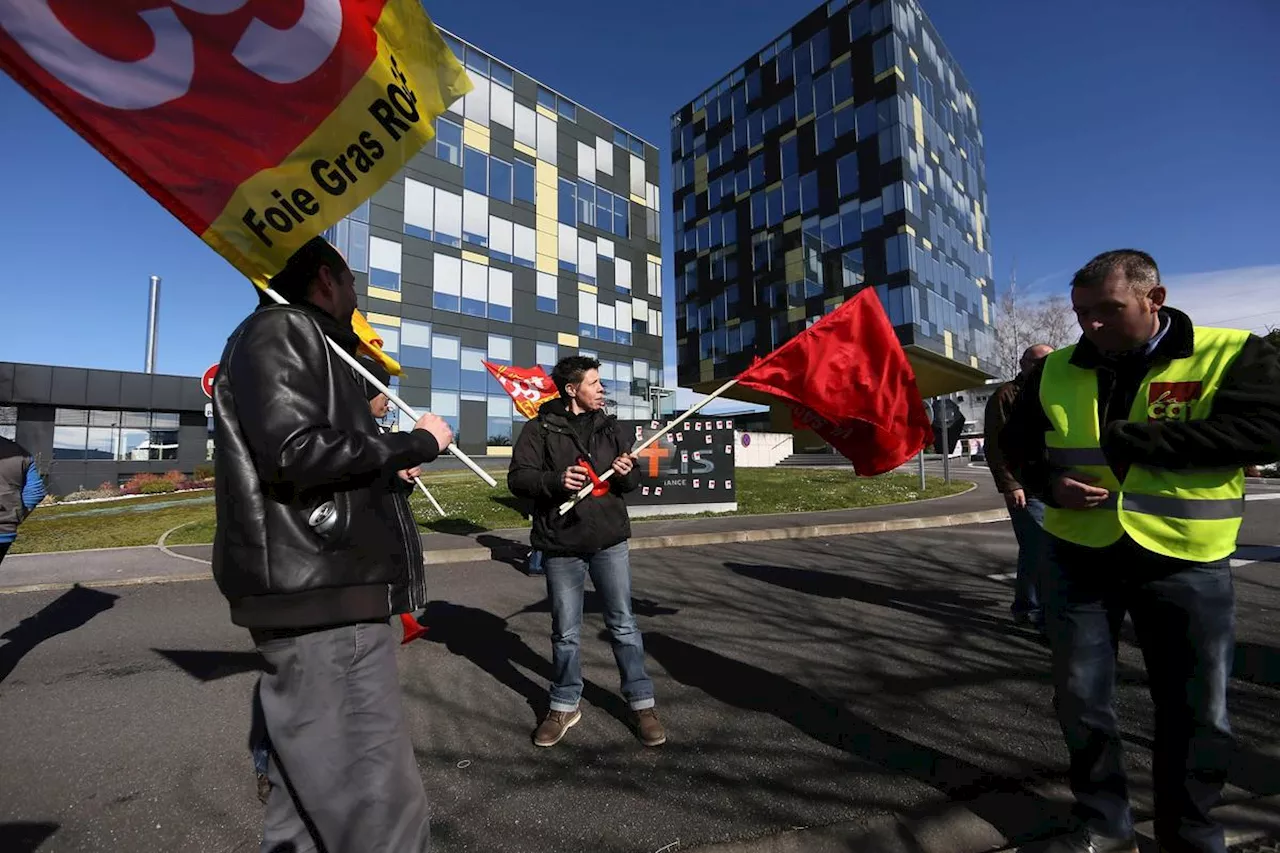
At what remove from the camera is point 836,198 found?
37.6 m

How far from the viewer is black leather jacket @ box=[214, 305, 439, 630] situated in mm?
1549

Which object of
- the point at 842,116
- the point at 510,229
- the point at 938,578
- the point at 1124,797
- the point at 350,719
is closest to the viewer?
the point at 350,719

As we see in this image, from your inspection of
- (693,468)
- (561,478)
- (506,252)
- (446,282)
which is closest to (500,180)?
(506,252)

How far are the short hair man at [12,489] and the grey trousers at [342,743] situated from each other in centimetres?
448

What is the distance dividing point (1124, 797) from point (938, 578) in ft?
16.8

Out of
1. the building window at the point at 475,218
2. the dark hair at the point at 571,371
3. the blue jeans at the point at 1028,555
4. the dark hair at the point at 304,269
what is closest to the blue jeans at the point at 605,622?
the dark hair at the point at 571,371

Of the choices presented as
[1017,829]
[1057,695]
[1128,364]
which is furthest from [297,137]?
[1017,829]

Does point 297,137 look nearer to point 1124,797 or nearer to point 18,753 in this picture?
point 18,753

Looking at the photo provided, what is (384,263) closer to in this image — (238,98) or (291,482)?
(238,98)

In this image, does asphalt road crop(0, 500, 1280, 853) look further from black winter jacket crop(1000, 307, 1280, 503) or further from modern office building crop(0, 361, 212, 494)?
modern office building crop(0, 361, 212, 494)

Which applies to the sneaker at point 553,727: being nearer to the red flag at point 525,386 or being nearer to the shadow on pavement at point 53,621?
the shadow on pavement at point 53,621

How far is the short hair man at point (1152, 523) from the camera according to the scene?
2.01 m

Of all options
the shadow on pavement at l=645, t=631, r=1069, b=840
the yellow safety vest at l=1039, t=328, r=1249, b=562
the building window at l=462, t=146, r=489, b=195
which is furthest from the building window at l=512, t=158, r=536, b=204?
the yellow safety vest at l=1039, t=328, r=1249, b=562

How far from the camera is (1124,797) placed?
213cm
